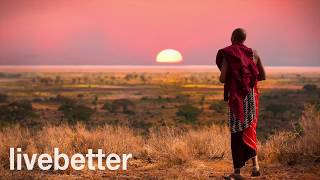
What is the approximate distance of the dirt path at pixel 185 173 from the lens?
350 inches

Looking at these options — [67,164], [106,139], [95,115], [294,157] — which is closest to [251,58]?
[294,157]

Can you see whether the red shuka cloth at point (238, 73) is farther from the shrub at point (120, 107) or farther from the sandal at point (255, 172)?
the shrub at point (120, 107)

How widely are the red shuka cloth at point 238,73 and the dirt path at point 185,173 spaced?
1267 mm

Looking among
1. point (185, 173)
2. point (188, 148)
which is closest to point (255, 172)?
point (185, 173)

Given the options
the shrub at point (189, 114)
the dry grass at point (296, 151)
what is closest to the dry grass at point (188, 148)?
the dry grass at point (296, 151)

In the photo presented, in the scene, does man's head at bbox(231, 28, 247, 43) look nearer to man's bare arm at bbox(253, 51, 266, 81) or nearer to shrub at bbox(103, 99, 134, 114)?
man's bare arm at bbox(253, 51, 266, 81)

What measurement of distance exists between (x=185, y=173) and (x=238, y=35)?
2.47m

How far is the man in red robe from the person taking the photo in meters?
7.99

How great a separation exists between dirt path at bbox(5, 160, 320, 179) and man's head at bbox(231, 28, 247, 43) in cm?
204

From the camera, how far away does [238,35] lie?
808cm

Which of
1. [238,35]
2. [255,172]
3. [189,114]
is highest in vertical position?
[238,35]

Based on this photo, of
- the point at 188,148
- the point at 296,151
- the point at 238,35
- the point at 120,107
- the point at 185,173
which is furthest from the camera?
the point at 120,107

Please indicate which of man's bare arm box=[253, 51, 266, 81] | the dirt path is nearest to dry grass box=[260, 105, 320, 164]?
the dirt path

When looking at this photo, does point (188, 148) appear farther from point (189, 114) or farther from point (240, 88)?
point (189, 114)
